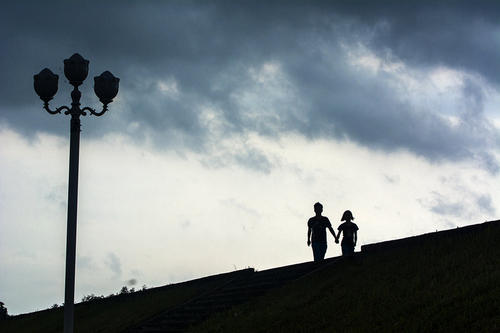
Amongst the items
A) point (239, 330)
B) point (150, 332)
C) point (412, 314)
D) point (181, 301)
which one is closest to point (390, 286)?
point (412, 314)

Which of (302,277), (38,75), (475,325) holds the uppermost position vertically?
(38,75)

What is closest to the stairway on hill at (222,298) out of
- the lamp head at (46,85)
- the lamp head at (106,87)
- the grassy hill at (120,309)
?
the grassy hill at (120,309)

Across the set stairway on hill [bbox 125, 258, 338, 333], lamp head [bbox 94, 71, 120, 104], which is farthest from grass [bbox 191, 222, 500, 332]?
lamp head [bbox 94, 71, 120, 104]

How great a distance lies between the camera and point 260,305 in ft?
57.8

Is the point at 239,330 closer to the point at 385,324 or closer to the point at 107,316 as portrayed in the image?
the point at 385,324

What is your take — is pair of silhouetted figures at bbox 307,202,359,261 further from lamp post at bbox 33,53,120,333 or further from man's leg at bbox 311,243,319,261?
lamp post at bbox 33,53,120,333

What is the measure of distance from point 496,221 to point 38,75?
34.5ft

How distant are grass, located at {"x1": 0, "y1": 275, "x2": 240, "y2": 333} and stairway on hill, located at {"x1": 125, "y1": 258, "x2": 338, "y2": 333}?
38.7 inches

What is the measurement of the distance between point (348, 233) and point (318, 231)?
0.93 m

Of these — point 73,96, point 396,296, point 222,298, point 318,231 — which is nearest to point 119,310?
point 222,298

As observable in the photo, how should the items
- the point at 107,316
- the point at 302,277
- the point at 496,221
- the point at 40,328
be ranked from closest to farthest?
1. the point at 496,221
2. the point at 302,277
3. the point at 107,316
4. the point at 40,328

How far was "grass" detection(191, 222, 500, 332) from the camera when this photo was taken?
1256cm

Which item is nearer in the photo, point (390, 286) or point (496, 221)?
point (390, 286)

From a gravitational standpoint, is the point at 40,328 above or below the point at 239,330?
above
